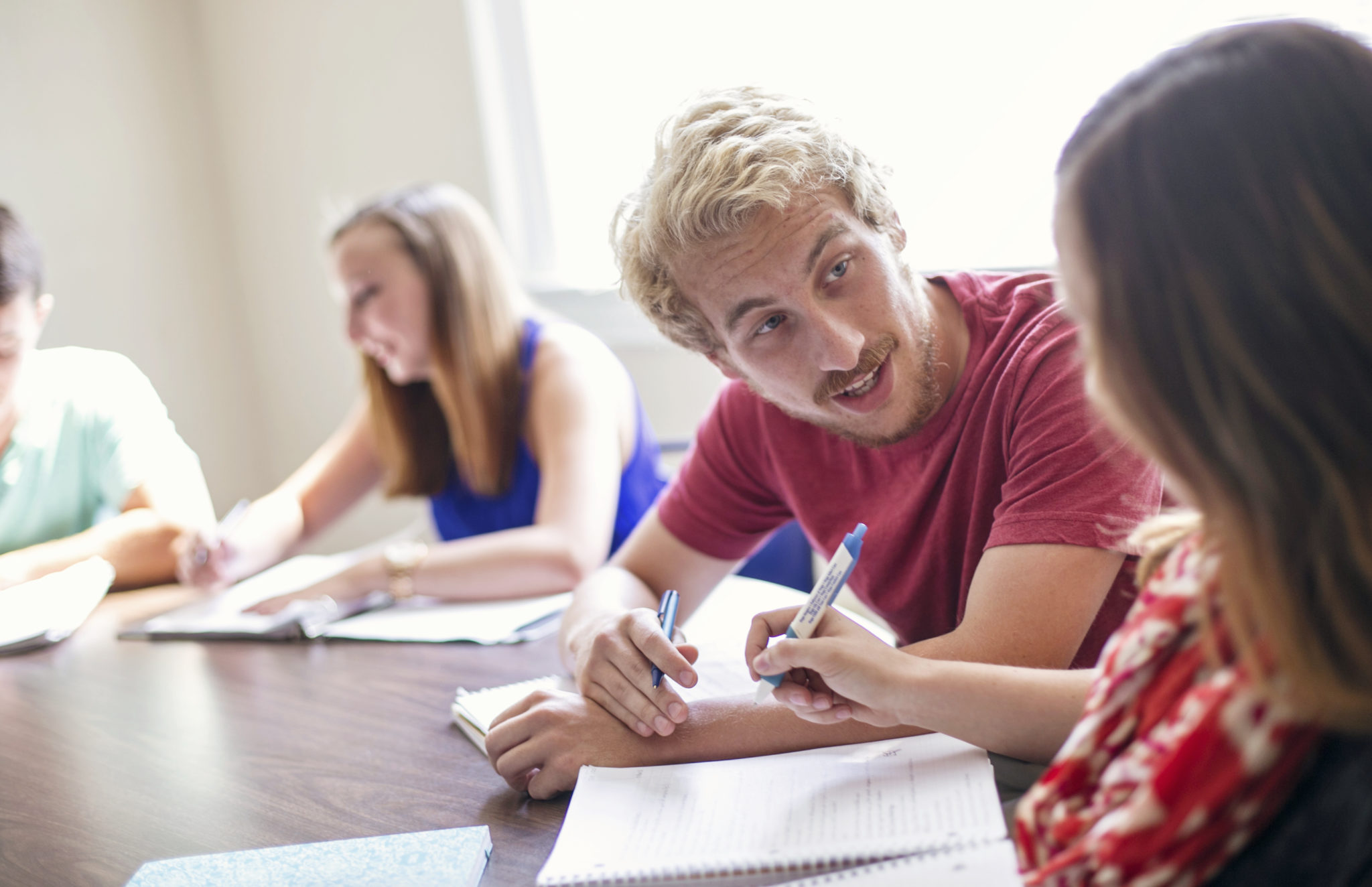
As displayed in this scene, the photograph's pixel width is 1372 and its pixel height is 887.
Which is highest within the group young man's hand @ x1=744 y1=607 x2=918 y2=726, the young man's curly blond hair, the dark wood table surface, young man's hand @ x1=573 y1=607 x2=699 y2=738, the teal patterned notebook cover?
the young man's curly blond hair

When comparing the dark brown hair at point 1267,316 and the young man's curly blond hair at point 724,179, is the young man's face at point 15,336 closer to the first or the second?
the young man's curly blond hair at point 724,179

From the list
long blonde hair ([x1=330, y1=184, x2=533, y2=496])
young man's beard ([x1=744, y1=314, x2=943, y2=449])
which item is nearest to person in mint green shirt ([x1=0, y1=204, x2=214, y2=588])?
long blonde hair ([x1=330, y1=184, x2=533, y2=496])

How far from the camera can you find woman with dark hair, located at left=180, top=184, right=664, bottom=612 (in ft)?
6.44

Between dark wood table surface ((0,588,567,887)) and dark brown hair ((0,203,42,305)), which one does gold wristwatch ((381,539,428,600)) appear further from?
dark brown hair ((0,203,42,305))

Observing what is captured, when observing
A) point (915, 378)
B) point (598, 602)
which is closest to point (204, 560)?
point (598, 602)

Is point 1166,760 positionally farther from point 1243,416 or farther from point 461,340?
point 461,340

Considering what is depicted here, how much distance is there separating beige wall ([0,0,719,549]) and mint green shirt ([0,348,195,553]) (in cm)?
50

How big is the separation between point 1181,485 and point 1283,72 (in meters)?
0.23

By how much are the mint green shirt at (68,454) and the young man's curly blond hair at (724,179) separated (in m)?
1.38

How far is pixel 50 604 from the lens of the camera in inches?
70.4

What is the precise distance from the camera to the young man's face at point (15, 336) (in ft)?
6.45

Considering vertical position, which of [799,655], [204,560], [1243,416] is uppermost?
[1243,416]

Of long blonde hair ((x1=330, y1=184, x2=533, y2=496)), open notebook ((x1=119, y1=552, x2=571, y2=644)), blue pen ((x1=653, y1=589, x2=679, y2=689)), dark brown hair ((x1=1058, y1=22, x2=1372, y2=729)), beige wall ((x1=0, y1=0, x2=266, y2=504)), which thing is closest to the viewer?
dark brown hair ((x1=1058, y1=22, x2=1372, y2=729))

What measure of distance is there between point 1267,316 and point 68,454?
88.2 inches
